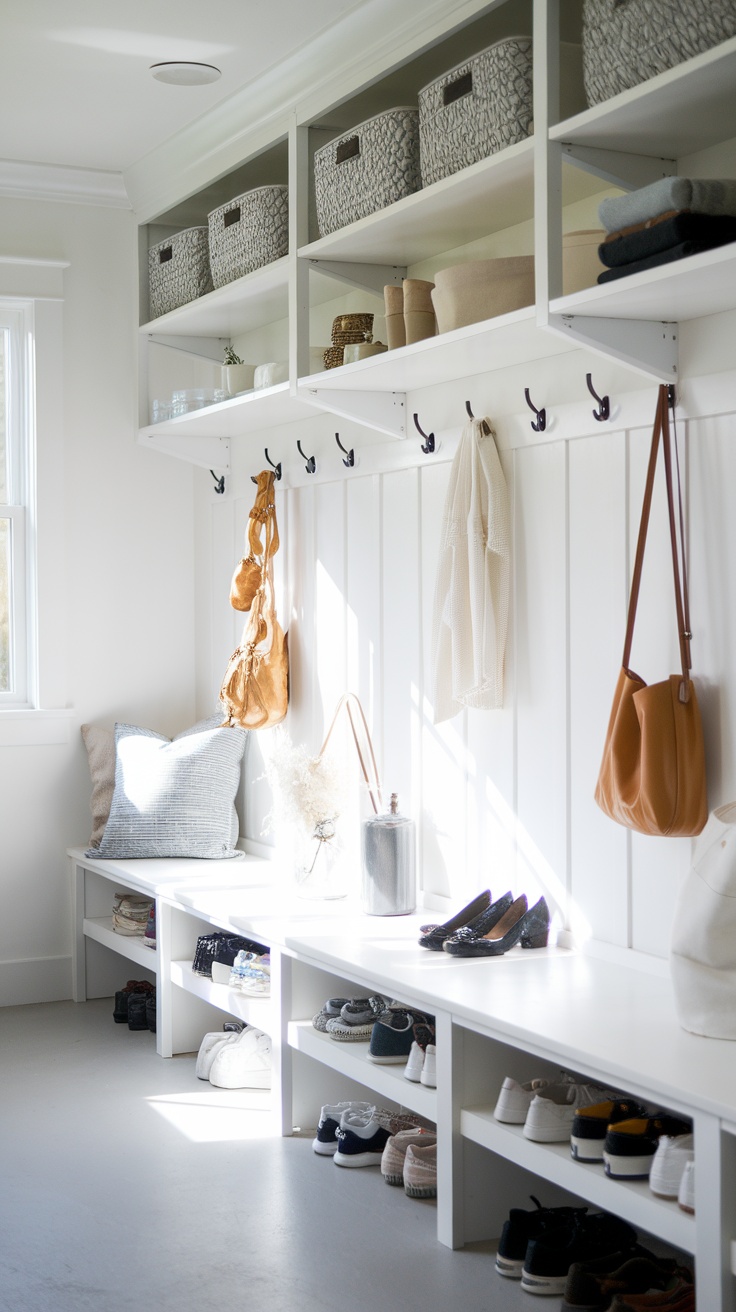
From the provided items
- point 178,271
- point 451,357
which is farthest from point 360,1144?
point 178,271

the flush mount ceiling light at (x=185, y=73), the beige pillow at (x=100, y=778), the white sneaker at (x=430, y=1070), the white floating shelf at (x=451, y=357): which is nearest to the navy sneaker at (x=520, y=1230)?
the white sneaker at (x=430, y=1070)

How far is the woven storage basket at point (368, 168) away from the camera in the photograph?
3.05 meters

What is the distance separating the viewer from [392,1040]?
9.59 ft

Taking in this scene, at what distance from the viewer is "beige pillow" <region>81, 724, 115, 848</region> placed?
4566 mm

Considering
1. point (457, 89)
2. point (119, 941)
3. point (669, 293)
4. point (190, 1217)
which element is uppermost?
point (457, 89)

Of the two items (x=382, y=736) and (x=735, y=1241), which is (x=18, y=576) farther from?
(x=735, y=1241)

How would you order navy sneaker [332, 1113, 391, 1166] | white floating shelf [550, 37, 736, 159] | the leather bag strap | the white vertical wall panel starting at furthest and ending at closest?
navy sneaker [332, 1113, 391, 1166] < the white vertical wall panel < the leather bag strap < white floating shelf [550, 37, 736, 159]

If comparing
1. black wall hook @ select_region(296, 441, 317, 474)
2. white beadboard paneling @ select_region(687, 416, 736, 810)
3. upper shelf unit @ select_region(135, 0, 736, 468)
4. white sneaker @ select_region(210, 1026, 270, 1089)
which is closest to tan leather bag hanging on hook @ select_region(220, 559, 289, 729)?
black wall hook @ select_region(296, 441, 317, 474)

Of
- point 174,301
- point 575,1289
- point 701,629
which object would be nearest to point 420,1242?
point 575,1289

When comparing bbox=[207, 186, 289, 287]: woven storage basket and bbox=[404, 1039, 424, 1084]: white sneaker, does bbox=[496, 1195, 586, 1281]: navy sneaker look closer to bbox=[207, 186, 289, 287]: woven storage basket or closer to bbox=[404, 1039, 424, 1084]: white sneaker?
bbox=[404, 1039, 424, 1084]: white sneaker

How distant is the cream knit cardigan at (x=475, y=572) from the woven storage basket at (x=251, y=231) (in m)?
0.91

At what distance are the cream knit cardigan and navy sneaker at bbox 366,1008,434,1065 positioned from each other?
77 centimetres

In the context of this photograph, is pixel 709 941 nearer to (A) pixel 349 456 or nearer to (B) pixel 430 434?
(B) pixel 430 434

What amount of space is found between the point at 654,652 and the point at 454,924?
0.81m
